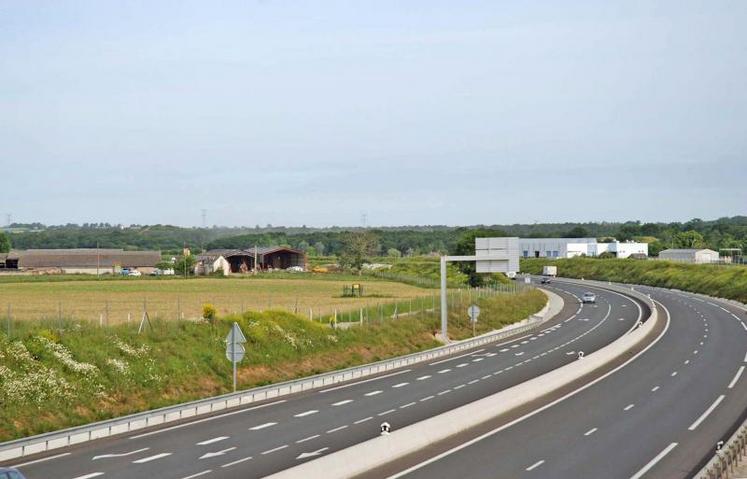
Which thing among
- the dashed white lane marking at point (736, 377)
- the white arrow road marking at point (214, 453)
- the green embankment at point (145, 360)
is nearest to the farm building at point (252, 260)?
the green embankment at point (145, 360)

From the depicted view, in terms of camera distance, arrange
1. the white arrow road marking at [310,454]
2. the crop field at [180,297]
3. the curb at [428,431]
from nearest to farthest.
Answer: the curb at [428,431], the white arrow road marking at [310,454], the crop field at [180,297]

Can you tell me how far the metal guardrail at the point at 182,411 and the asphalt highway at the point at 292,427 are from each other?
56 centimetres

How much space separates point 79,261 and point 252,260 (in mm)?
34297

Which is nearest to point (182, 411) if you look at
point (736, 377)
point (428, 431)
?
point (428, 431)

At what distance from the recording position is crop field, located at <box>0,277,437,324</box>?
251 feet

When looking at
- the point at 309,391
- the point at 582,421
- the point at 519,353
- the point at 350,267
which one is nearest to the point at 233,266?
the point at 350,267

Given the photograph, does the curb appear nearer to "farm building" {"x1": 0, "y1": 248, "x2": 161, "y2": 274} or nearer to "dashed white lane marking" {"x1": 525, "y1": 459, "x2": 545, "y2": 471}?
"dashed white lane marking" {"x1": 525, "y1": 459, "x2": 545, "y2": 471}

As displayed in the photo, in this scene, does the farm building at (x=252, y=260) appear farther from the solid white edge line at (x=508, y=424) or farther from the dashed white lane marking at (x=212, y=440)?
the dashed white lane marking at (x=212, y=440)

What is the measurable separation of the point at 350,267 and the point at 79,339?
14734 cm

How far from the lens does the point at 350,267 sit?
19300cm

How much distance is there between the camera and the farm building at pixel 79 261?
18525cm

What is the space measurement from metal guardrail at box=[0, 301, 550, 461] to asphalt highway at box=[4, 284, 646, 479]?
1.83 ft

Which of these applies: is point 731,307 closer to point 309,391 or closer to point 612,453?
point 309,391

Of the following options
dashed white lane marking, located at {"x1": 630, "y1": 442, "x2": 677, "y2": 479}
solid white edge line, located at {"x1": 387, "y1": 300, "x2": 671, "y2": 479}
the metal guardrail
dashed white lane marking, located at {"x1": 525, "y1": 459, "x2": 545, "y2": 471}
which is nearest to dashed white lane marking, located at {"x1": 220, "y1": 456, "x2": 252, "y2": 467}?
solid white edge line, located at {"x1": 387, "y1": 300, "x2": 671, "y2": 479}
